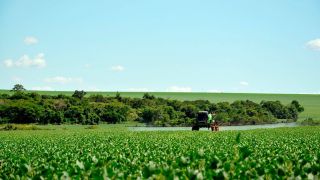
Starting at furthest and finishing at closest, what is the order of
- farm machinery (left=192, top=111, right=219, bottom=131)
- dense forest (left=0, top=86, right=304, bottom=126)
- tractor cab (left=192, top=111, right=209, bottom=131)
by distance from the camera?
1. dense forest (left=0, top=86, right=304, bottom=126)
2. tractor cab (left=192, top=111, right=209, bottom=131)
3. farm machinery (left=192, top=111, right=219, bottom=131)

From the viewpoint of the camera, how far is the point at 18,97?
98812 millimetres

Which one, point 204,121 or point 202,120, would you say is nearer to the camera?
point 204,121

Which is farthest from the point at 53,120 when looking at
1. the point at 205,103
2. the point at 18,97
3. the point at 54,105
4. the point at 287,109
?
the point at 287,109

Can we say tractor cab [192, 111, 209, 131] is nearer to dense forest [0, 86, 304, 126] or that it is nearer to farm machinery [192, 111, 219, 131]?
farm machinery [192, 111, 219, 131]

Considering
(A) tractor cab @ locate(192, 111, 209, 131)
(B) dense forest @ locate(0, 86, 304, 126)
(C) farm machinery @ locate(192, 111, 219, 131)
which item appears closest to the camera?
(C) farm machinery @ locate(192, 111, 219, 131)

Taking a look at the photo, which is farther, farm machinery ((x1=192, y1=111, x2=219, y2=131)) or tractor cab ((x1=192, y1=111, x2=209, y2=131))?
tractor cab ((x1=192, y1=111, x2=209, y2=131))

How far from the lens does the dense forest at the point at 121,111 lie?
86312mm

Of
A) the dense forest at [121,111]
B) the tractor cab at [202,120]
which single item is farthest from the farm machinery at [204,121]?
the dense forest at [121,111]

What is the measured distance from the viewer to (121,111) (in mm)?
94938

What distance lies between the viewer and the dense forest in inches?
3398

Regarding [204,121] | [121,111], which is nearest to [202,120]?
[204,121]

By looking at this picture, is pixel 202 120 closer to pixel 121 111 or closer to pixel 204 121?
pixel 204 121

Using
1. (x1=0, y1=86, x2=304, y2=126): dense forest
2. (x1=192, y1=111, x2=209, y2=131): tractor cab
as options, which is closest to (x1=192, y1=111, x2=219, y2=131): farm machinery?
(x1=192, y1=111, x2=209, y2=131): tractor cab

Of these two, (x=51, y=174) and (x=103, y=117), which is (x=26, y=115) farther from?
(x=51, y=174)
